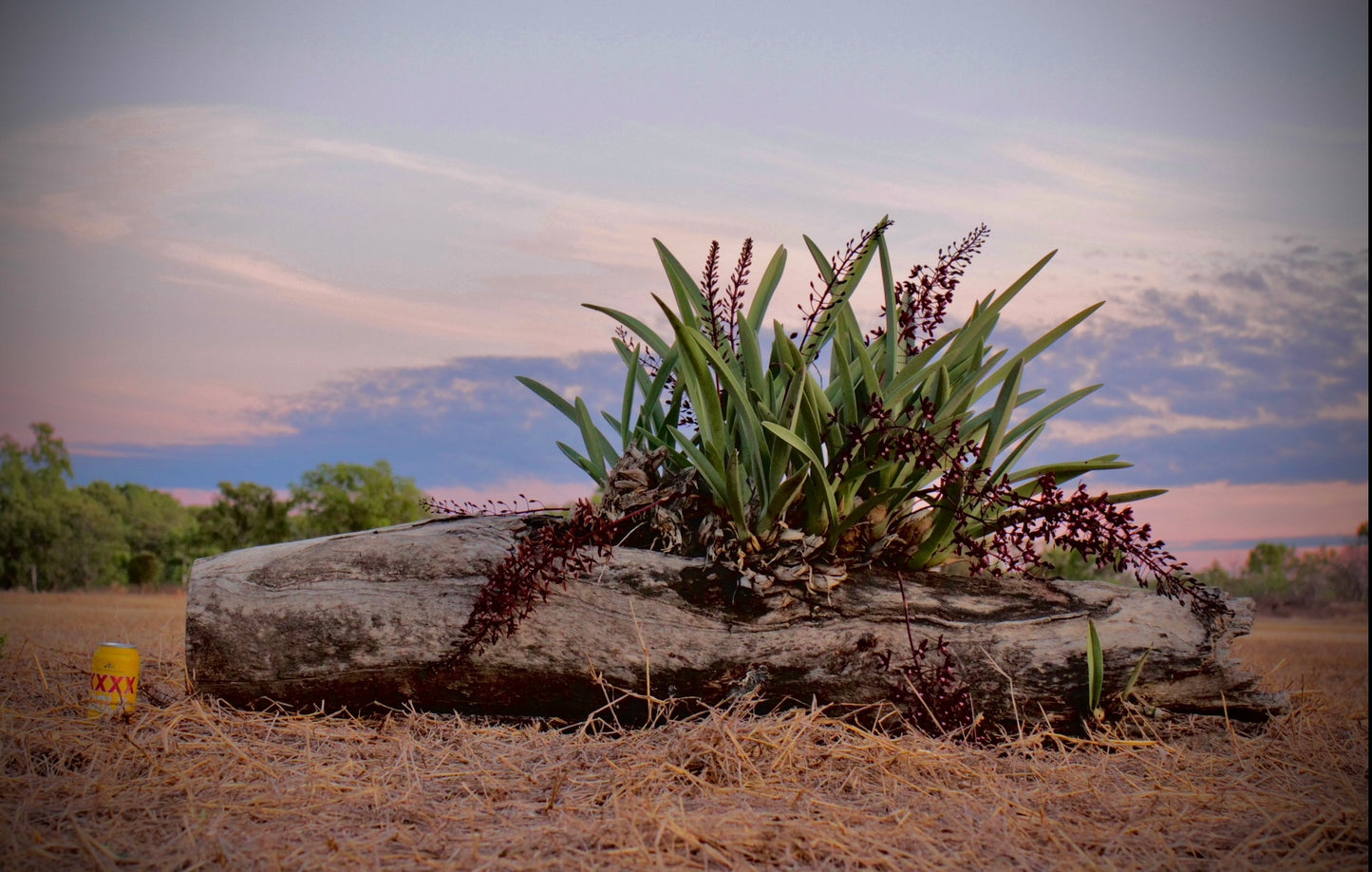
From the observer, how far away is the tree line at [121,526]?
→ 10375 mm

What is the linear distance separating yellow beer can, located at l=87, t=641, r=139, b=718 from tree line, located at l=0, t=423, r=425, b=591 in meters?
7.15

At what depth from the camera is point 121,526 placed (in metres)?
12.8

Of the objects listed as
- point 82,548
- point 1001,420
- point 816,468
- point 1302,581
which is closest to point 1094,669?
point 1001,420

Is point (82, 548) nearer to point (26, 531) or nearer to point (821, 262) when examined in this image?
point (26, 531)

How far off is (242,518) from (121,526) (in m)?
3.80

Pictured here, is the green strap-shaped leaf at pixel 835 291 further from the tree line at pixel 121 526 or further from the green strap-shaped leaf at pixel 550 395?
the tree line at pixel 121 526

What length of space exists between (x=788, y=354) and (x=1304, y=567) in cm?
891

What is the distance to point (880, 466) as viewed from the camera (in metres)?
2.86

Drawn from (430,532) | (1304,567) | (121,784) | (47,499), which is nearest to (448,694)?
(430,532)

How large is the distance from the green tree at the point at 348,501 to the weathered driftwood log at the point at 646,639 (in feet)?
26.0

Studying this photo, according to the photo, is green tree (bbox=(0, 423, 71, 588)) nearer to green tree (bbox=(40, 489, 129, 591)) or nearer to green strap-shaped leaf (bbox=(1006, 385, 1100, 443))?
green tree (bbox=(40, 489, 129, 591))

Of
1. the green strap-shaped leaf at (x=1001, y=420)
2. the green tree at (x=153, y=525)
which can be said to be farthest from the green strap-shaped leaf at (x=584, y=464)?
the green tree at (x=153, y=525)

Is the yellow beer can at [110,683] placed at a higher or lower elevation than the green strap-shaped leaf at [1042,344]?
lower

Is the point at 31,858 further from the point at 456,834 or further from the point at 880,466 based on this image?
the point at 880,466
